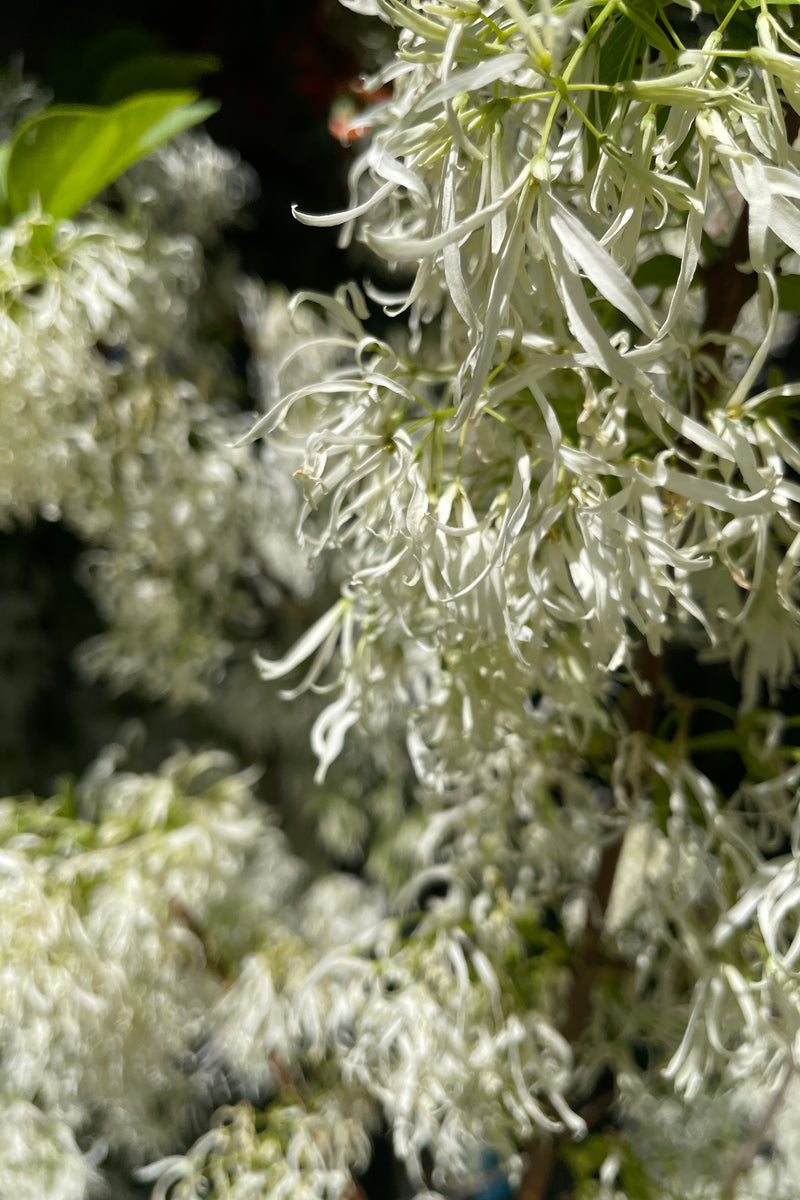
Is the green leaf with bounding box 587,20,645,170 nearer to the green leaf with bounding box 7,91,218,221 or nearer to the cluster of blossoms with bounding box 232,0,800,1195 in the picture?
the cluster of blossoms with bounding box 232,0,800,1195

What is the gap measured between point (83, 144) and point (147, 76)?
0.19 metres

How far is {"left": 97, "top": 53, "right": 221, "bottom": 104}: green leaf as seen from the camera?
23.9 inches

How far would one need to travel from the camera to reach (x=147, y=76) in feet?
2.04

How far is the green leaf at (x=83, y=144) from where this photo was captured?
451 millimetres

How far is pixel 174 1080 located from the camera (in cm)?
59

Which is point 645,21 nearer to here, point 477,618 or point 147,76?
point 477,618

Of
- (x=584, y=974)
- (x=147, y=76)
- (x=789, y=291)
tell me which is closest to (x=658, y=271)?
(x=789, y=291)

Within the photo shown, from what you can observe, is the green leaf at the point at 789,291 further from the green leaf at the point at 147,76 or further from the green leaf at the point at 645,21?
the green leaf at the point at 147,76

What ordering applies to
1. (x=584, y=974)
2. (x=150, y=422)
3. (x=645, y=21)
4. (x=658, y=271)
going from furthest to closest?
(x=150, y=422) < (x=584, y=974) < (x=658, y=271) < (x=645, y=21)

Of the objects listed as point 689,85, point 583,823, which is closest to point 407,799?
point 583,823

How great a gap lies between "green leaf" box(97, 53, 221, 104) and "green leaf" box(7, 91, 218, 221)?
0.15 meters

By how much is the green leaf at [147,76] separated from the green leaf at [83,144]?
0.50 ft

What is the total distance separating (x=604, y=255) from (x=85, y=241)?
0.44 meters

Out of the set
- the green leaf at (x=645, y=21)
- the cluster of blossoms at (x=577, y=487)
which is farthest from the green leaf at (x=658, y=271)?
the green leaf at (x=645, y=21)
